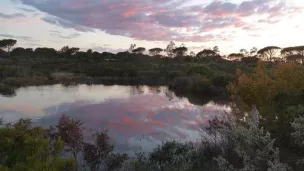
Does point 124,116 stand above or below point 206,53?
below

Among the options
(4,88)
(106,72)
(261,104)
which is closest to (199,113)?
→ (261,104)

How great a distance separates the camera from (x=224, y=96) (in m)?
33.6

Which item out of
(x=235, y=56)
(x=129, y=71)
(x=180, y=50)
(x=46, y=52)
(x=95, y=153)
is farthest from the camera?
(x=180, y=50)

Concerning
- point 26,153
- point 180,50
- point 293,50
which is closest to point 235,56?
point 180,50

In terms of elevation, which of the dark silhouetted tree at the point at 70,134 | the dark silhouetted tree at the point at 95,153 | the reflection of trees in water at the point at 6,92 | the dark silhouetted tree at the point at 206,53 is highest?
the dark silhouetted tree at the point at 206,53

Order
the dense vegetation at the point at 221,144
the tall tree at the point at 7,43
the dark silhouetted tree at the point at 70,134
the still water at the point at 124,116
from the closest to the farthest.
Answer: the dense vegetation at the point at 221,144 < the dark silhouetted tree at the point at 70,134 < the still water at the point at 124,116 < the tall tree at the point at 7,43

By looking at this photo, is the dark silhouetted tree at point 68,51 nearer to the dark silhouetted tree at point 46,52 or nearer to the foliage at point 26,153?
the dark silhouetted tree at point 46,52

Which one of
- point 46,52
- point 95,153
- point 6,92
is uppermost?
point 46,52

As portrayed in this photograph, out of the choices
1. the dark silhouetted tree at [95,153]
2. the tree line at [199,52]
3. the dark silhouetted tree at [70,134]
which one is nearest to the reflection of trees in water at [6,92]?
the dark silhouetted tree at [70,134]

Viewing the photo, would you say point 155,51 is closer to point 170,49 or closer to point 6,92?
point 170,49

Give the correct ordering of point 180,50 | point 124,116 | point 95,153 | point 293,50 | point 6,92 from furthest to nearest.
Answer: point 180,50 < point 293,50 < point 6,92 < point 124,116 < point 95,153

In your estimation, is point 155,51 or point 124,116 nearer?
point 124,116

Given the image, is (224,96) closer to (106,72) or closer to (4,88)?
(4,88)

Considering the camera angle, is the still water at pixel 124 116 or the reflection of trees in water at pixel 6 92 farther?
the reflection of trees in water at pixel 6 92
